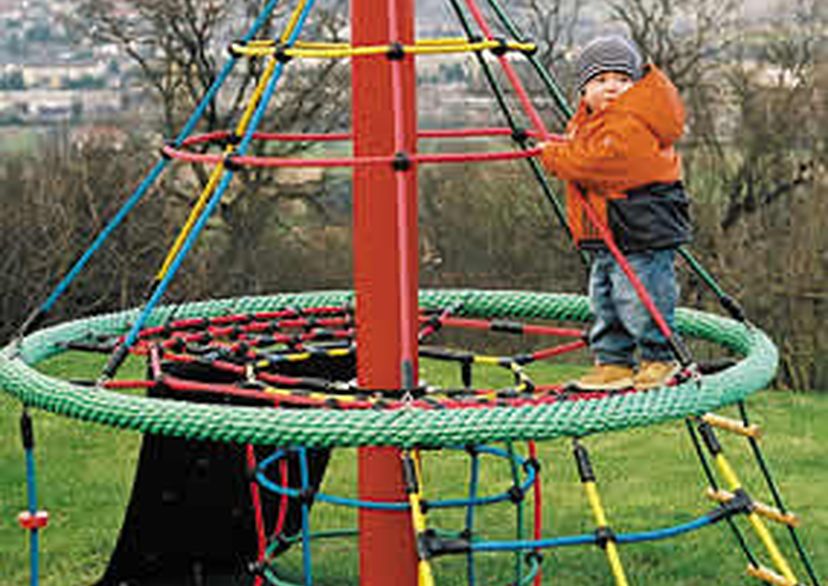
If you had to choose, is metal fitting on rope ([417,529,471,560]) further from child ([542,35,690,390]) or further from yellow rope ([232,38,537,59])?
yellow rope ([232,38,537,59])

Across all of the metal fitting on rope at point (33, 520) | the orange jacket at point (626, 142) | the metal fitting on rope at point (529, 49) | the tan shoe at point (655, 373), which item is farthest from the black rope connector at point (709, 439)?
the metal fitting on rope at point (33, 520)

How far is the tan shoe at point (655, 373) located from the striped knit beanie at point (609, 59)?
2.38ft

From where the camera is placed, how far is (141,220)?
13016mm

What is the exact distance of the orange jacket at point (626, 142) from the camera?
11.1 feet

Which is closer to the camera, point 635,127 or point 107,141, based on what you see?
point 635,127

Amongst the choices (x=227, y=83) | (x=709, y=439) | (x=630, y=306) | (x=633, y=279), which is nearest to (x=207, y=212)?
(x=633, y=279)

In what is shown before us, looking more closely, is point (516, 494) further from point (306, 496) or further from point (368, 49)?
point (368, 49)

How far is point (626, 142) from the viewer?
11.1 ft

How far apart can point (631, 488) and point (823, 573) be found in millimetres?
1683

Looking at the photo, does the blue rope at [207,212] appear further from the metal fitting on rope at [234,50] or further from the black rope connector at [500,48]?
the black rope connector at [500,48]

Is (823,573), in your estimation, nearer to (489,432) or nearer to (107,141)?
(489,432)

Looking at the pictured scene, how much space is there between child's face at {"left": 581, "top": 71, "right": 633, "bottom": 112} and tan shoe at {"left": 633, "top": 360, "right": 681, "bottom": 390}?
662mm

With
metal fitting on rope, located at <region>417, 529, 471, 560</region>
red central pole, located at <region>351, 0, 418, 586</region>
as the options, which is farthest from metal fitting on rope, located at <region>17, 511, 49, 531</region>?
metal fitting on rope, located at <region>417, 529, 471, 560</region>

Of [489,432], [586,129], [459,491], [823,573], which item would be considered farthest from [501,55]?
[459,491]
